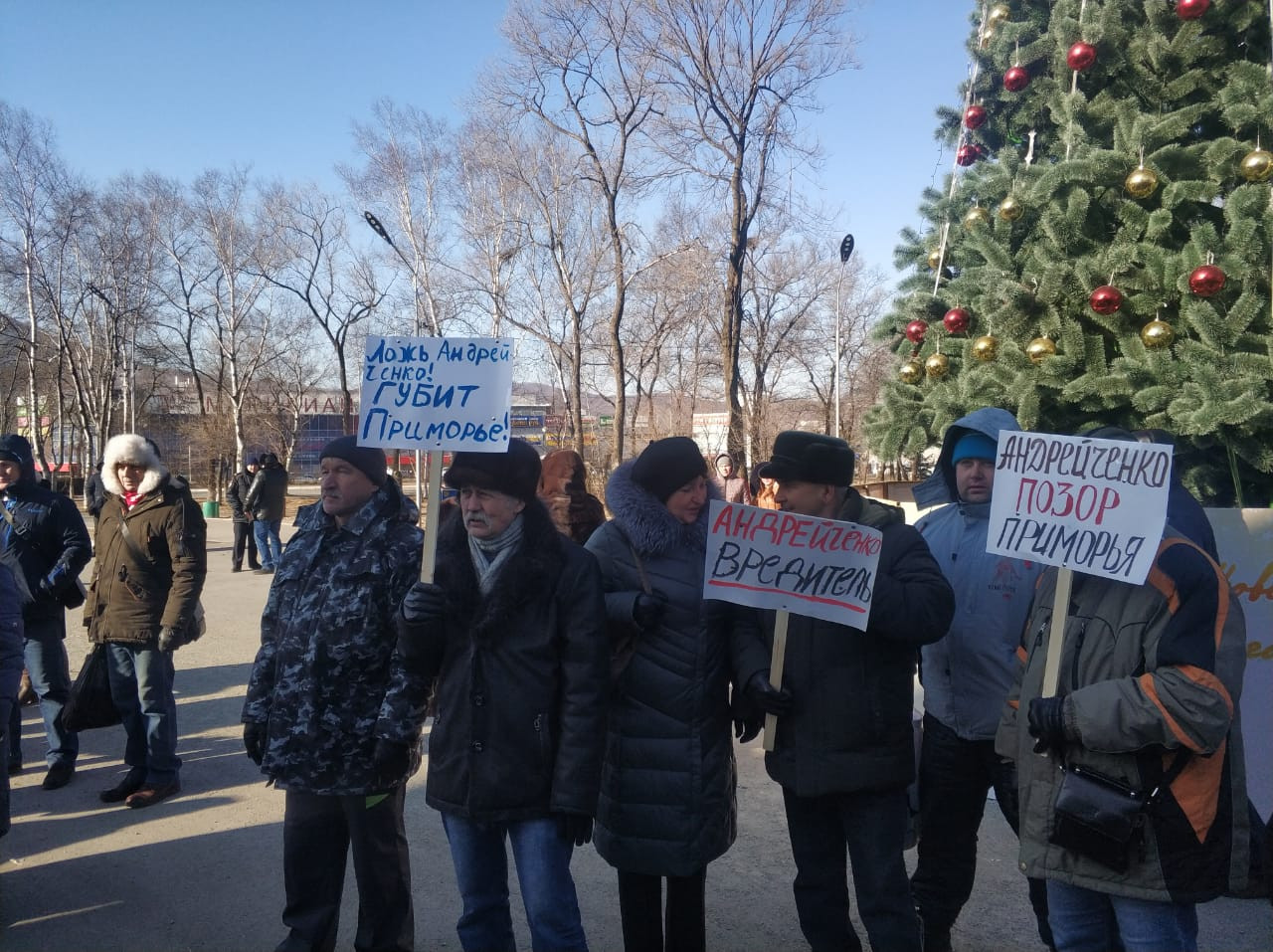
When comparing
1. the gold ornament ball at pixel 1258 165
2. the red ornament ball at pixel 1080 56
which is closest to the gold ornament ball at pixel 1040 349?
the gold ornament ball at pixel 1258 165

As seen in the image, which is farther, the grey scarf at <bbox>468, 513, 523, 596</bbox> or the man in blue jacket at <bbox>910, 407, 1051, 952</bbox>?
the man in blue jacket at <bbox>910, 407, 1051, 952</bbox>

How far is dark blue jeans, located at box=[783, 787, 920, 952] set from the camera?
281 centimetres

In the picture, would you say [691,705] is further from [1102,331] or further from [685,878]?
[1102,331]

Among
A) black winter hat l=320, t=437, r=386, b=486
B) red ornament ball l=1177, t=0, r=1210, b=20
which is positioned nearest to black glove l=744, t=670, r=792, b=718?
black winter hat l=320, t=437, r=386, b=486

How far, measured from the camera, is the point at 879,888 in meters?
2.81

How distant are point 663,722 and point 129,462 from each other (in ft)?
11.6

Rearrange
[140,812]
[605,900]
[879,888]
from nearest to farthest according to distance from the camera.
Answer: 1. [879,888]
2. [605,900]
3. [140,812]

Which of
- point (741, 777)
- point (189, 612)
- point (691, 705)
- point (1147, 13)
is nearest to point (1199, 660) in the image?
point (691, 705)

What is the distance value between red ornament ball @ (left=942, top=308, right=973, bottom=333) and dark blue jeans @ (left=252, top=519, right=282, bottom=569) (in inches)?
428

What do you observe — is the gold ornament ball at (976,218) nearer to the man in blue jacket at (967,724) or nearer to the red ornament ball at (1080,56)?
the red ornament ball at (1080,56)

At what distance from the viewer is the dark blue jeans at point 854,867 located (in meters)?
2.81

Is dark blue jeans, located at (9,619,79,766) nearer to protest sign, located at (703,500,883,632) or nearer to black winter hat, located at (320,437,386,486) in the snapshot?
Answer: black winter hat, located at (320,437,386,486)

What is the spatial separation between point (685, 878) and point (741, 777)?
2385 millimetres

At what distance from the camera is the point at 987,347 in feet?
19.6
